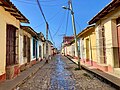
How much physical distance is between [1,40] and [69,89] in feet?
11.3

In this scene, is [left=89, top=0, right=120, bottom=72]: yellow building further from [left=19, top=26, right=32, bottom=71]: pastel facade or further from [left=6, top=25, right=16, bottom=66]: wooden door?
[left=19, top=26, right=32, bottom=71]: pastel facade

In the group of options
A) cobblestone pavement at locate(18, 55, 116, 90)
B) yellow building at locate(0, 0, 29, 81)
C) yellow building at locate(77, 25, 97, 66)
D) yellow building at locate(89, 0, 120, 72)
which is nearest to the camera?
cobblestone pavement at locate(18, 55, 116, 90)

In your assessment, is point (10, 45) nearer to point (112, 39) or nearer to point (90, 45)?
point (112, 39)

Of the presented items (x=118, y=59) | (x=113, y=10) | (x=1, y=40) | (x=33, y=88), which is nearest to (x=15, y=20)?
(x=1, y=40)

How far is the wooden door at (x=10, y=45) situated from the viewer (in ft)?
31.4

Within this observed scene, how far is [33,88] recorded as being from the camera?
7547 millimetres

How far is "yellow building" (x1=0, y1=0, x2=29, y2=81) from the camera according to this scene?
8094 millimetres

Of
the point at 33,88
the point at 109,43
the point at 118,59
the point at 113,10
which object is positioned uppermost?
the point at 113,10

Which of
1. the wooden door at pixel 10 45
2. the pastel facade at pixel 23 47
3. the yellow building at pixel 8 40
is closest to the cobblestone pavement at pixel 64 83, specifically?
the yellow building at pixel 8 40

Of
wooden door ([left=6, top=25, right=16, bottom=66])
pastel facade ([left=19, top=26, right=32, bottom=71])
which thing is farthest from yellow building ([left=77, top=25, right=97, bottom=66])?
wooden door ([left=6, top=25, right=16, bottom=66])

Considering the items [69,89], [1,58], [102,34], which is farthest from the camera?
[102,34]

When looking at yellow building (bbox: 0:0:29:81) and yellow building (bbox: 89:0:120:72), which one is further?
yellow building (bbox: 89:0:120:72)

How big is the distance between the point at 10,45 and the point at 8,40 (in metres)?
0.48

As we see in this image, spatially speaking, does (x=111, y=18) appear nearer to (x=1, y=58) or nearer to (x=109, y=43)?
(x=109, y=43)
